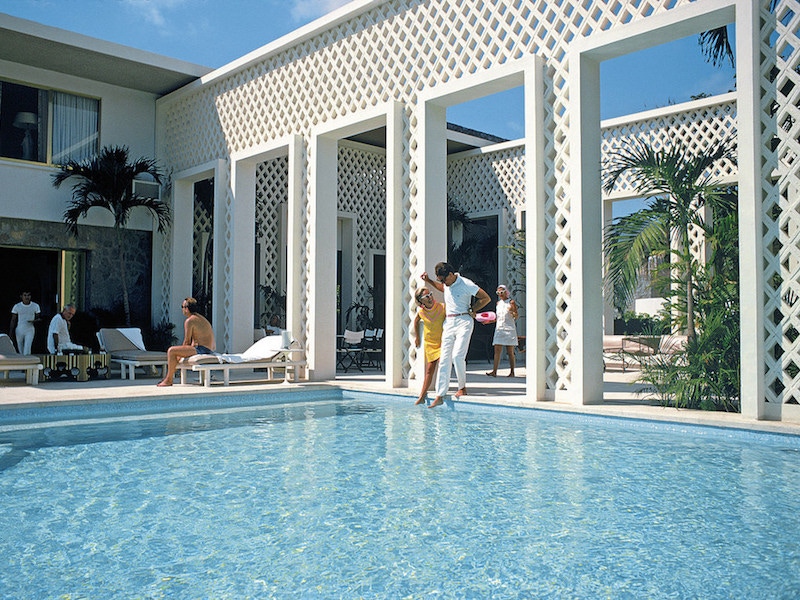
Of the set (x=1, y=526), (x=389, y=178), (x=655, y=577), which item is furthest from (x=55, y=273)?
(x=655, y=577)

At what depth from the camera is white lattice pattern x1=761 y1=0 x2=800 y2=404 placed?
15.3 feet

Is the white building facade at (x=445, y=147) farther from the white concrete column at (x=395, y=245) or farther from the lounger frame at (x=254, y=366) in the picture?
the lounger frame at (x=254, y=366)

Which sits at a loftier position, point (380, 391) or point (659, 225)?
point (659, 225)

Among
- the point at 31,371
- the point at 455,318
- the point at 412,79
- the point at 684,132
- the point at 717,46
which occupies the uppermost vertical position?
the point at 717,46

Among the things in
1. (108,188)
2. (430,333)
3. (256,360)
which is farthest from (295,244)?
(108,188)

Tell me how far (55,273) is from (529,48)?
8.01m

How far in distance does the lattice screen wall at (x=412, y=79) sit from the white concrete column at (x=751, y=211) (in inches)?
10.2

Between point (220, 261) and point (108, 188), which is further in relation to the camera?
point (108, 188)

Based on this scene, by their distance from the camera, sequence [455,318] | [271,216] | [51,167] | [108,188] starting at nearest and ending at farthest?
[455,318]
[108,188]
[51,167]
[271,216]

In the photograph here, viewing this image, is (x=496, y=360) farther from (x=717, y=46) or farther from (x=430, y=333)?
(x=717, y=46)

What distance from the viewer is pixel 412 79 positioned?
7.18 m

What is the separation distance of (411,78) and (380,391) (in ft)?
10.5

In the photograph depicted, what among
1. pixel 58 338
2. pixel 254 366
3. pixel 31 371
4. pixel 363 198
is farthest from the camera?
pixel 363 198

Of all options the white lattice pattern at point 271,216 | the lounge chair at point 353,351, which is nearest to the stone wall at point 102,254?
the white lattice pattern at point 271,216
